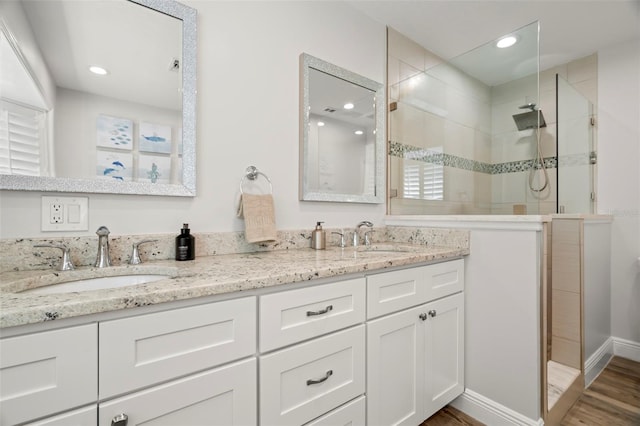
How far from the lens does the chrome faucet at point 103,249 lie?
105 cm

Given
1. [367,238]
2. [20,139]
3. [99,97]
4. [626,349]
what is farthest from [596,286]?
[20,139]

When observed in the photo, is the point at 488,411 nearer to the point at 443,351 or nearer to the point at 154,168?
the point at 443,351

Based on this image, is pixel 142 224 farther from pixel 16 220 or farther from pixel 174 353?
pixel 174 353

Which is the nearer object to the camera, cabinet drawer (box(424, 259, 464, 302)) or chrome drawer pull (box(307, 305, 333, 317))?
chrome drawer pull (box(307, 305, 333, 317))

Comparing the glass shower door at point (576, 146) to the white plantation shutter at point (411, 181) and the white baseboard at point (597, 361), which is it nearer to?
the white baseboard at point (597, 361)

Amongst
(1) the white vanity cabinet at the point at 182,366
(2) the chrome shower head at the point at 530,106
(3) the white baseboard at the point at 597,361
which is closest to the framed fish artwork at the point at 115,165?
(1) the white vanity cabinet at the point at 182,366

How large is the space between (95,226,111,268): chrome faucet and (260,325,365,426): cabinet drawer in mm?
661

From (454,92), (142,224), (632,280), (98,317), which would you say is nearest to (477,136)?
(454,92)

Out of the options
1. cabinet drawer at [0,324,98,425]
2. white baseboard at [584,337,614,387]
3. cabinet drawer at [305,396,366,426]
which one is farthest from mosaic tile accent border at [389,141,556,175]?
cabinet drawer at [0,324,98,425]

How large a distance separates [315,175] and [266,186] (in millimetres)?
317

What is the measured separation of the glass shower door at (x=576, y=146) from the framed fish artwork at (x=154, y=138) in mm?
2760

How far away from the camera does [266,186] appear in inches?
60.2

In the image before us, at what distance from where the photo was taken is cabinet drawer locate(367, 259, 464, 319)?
1179mm

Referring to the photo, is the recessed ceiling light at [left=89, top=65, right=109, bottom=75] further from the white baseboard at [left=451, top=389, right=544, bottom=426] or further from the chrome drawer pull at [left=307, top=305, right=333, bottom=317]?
the white baseboard at [left=451, top=389, right=544, bottom=426]
